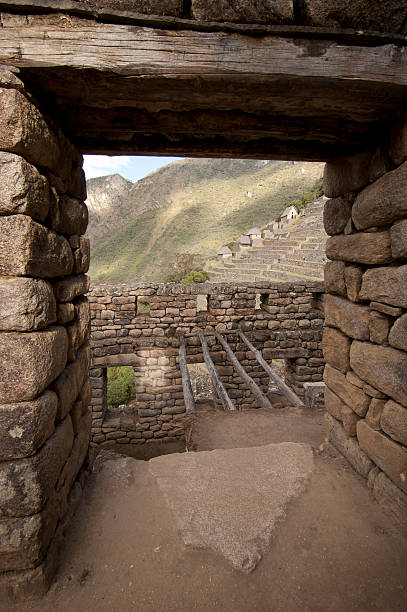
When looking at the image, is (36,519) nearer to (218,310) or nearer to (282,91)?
(282,91)

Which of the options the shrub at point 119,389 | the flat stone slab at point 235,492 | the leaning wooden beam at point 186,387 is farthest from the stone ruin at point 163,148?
the shrub at point 119,389

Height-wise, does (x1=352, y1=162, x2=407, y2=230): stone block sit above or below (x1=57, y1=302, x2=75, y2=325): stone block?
above

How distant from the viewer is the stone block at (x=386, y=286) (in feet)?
5.31

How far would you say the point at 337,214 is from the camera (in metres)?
2.31

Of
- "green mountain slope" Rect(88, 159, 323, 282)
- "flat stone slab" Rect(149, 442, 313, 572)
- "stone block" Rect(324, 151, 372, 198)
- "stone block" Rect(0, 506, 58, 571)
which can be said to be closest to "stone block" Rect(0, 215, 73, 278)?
"stone block" Rect(0, 506, 58, 571)

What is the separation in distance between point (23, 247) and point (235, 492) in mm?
1836

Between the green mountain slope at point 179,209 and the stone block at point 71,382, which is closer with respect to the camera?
the stone block at point 71,382

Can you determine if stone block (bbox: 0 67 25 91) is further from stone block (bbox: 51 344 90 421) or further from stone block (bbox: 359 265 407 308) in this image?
stone block (bbox: 359 265 407 308)

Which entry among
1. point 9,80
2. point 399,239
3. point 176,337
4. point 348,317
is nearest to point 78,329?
point 9,80

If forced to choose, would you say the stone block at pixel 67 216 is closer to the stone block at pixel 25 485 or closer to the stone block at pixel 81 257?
the stone block at pixel 81 257

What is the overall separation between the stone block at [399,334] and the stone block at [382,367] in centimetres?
4

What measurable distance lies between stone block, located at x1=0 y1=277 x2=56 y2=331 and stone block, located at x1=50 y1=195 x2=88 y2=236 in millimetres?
435

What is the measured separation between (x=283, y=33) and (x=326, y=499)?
243 cm

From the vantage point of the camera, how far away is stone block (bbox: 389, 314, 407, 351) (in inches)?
63.7
